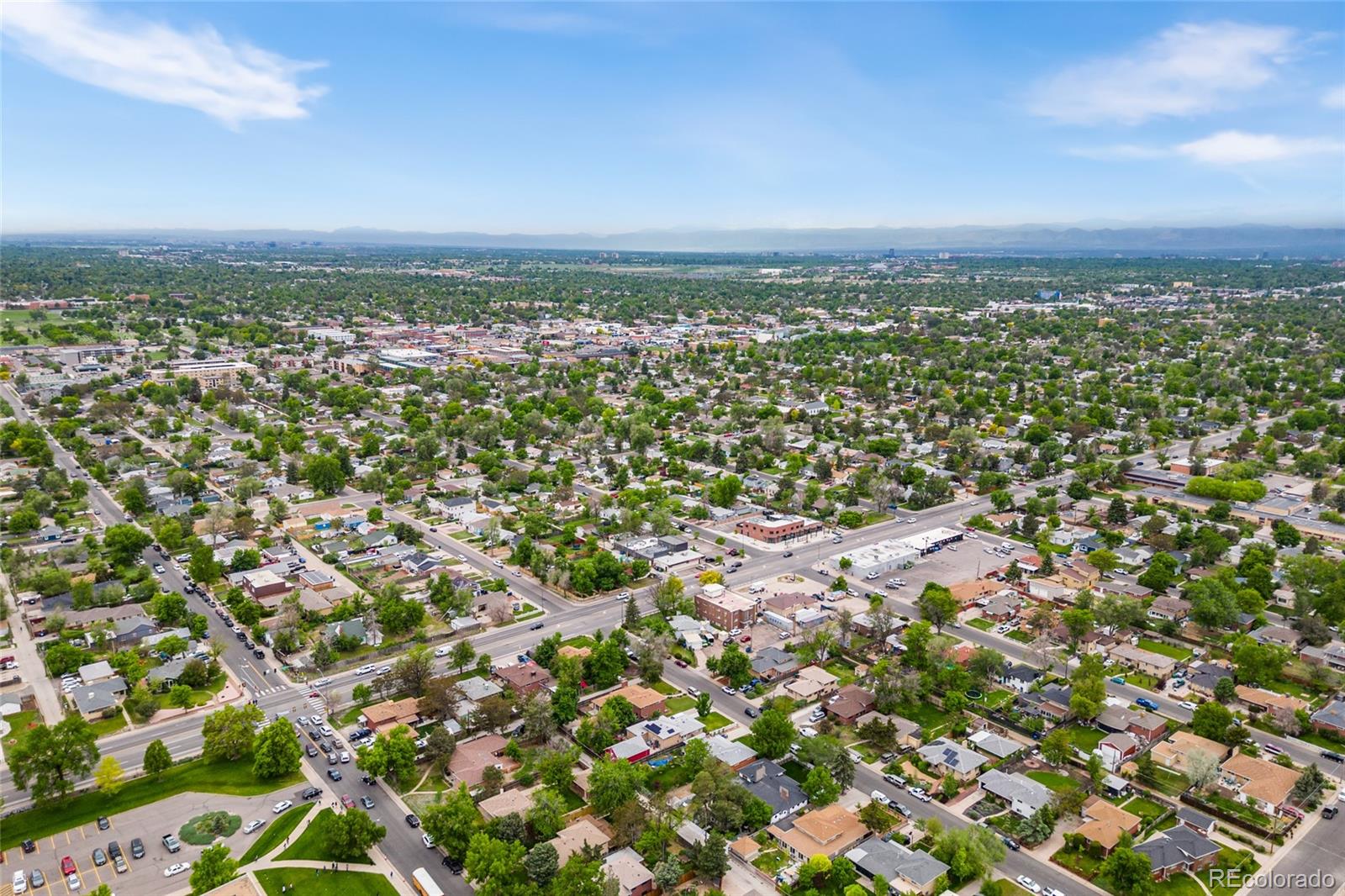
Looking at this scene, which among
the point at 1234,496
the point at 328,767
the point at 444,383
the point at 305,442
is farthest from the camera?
the point at 444,383

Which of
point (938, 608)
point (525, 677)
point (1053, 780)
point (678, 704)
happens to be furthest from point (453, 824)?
point (938, 608)

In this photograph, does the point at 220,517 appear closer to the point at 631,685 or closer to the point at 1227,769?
the point at 631,685

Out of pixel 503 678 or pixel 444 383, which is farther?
pixel 444 383

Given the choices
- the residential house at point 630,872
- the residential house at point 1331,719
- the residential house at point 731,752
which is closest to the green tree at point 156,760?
the residential house at point 630,872

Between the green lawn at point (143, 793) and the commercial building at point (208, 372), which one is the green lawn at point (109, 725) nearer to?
the green lawn at point (143, 793)

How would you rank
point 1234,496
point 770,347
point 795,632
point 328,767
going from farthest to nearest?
point 770,347
point 1234,496
point 795,632
point 328,767

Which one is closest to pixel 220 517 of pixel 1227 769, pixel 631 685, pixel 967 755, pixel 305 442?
pixel 305 442
